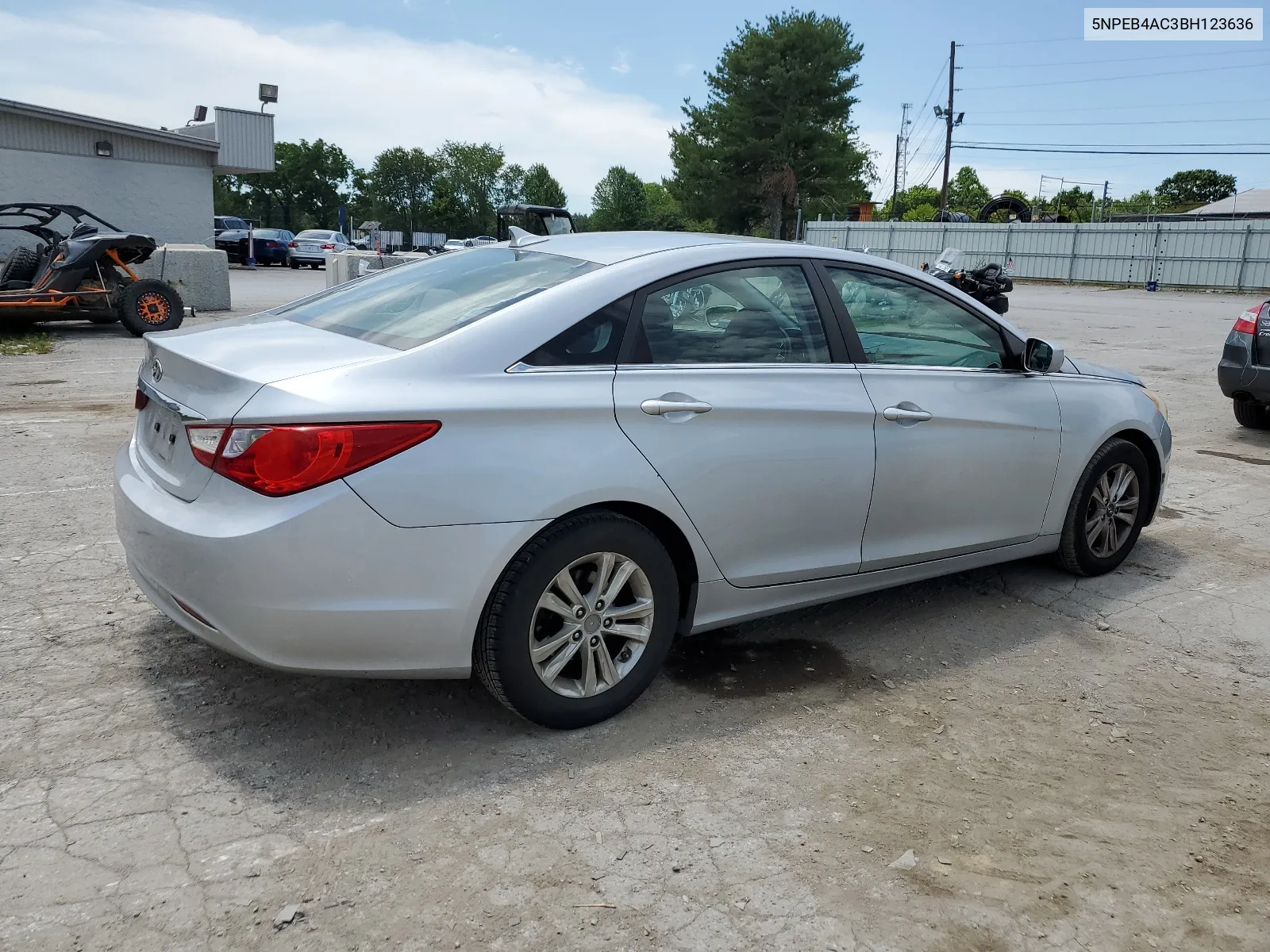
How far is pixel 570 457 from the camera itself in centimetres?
308

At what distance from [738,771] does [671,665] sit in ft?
2.55

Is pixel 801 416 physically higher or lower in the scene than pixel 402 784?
higher

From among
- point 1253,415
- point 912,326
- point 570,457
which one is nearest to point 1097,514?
point 912,326

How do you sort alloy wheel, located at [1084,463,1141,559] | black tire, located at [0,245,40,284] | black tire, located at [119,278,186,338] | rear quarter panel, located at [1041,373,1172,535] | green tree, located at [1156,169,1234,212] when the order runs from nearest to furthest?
rear quarter panel, located at [1041,373,1172,535]
alloy wheel, located at [1084,463,1141,559]
black tire, located at [0,245,40,284]
black tire, located at [119,278,186,338]
green tree, located at [1156,169,1234,212]

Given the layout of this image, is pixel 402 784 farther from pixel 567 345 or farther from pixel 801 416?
pixel 801 416

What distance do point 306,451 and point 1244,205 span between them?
77307 millimetres

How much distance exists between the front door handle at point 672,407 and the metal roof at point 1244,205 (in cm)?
6996

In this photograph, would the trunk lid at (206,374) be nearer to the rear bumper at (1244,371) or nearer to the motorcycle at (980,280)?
the rear bumper at (1244,371)

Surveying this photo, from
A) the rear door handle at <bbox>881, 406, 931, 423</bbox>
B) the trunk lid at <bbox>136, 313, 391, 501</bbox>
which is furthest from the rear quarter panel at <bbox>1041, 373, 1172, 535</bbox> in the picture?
the trunk lid at <bbox>136, 313, 391, 501</bbox>

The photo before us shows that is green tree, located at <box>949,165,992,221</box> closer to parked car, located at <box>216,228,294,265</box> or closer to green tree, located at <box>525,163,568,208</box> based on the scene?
green tree, located at <box>525,163,568,208</box>

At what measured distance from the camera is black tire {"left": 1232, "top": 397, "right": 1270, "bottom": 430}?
889 centimetres

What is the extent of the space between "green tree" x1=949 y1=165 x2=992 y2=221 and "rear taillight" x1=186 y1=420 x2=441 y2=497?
9712 cm

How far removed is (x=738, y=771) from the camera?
10.2 feet

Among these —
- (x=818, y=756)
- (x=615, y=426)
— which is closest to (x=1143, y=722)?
(x=818, y=756)
